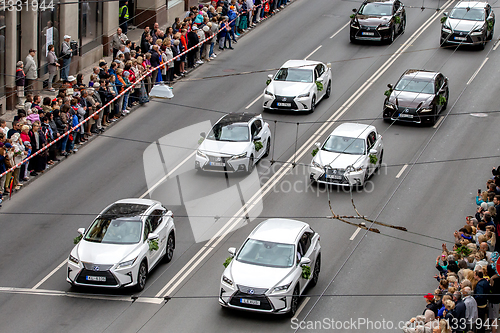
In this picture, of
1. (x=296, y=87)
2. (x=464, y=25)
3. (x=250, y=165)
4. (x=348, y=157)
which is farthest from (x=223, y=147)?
(x=464, y=25)

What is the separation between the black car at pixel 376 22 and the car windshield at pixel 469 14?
2.66 meters

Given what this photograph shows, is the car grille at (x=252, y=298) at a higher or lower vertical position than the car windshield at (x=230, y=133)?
lower

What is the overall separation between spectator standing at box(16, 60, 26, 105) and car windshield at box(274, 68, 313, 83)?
373 inches

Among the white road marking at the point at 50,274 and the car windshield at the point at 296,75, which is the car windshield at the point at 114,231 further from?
the car windshield at the point at 296,75

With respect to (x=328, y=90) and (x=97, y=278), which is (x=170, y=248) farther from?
(x=328, y=90)

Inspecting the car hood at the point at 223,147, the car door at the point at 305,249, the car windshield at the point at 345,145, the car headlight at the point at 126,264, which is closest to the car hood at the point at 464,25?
the car windshield at the point at 345,145

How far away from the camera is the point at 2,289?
66.6 ft

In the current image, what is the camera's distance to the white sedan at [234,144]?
2703 cm

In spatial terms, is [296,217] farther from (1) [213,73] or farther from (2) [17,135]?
(1) [213,73]

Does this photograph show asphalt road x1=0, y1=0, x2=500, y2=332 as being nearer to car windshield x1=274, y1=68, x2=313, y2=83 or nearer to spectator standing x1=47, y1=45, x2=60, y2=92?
car windshield x1=274, y1=68, x2=313, y2=83

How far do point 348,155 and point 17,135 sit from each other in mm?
10178

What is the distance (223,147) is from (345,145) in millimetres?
3967

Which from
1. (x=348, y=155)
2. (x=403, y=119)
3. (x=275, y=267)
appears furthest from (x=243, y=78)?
(x=275, y=267)

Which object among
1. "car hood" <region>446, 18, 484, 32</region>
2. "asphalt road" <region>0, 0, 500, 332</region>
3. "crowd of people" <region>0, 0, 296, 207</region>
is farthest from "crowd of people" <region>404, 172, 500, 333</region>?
"car hood" <region>446, 18, 484, 32</region>
